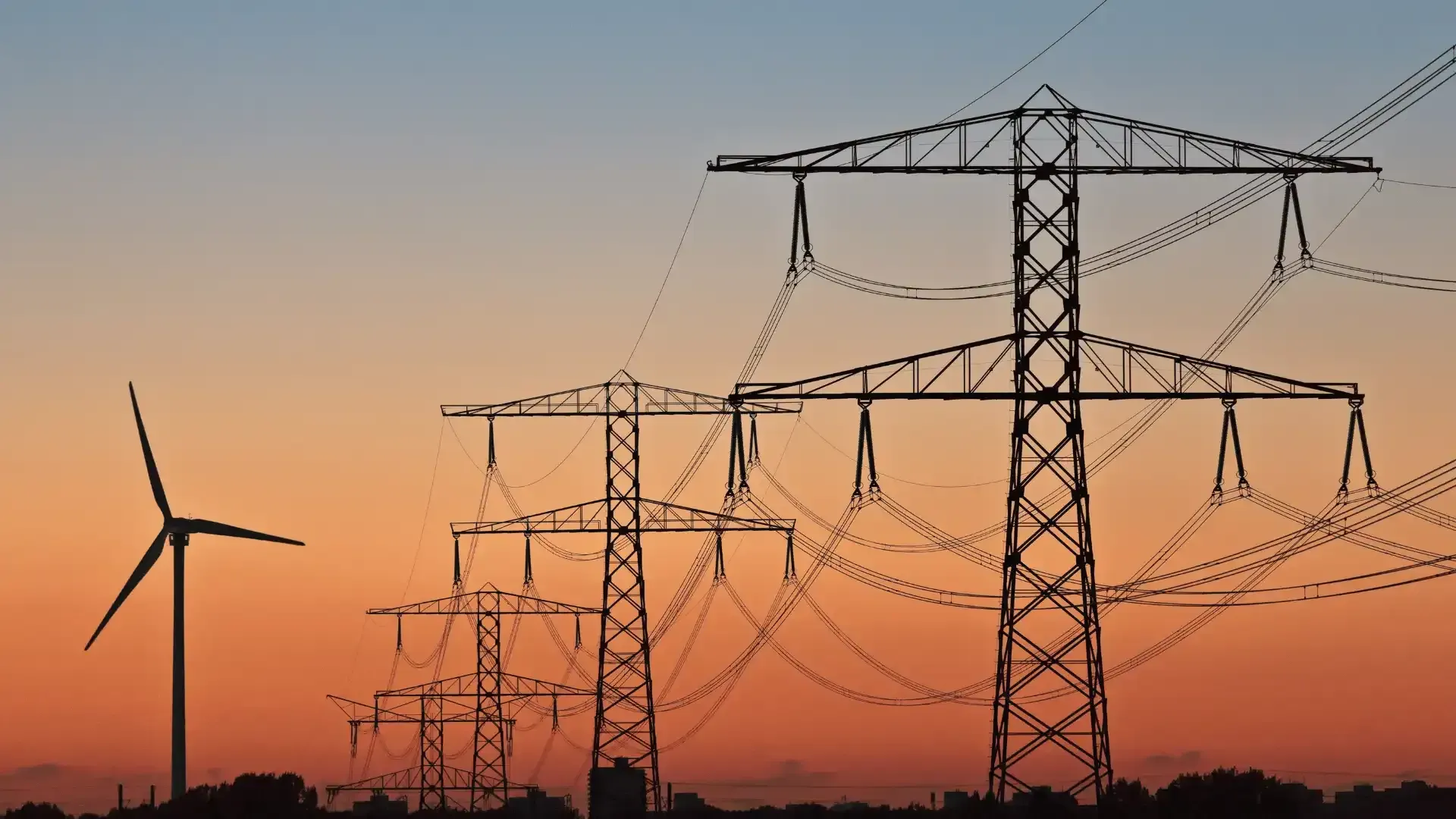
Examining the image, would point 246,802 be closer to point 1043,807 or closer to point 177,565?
point 177,565

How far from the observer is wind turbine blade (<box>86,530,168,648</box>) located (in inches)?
4525

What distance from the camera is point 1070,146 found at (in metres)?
78.6

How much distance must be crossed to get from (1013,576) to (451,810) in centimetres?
8941

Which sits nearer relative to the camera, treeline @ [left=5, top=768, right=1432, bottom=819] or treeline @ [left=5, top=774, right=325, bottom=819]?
treeline @ [left=5, top=768, right=1432, bottom=819]

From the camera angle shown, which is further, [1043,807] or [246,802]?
[246,802]

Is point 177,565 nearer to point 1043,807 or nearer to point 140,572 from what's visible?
point 140,572

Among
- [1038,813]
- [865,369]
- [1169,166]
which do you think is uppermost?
[1169,166]

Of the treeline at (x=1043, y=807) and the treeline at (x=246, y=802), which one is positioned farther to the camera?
the treeline at (x=246, y=802)

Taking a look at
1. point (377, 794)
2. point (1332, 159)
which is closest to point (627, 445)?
point (1332, 159)

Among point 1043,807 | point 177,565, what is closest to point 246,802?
point 177,565

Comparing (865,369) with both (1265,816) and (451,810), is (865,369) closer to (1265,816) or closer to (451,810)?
(1265,816)

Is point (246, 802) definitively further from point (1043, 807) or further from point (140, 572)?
point (1043, 807)

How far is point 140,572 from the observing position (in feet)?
384

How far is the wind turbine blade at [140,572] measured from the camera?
377ft
